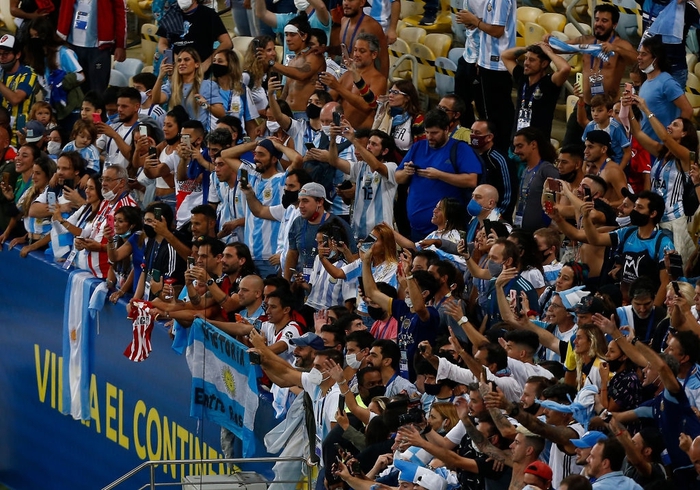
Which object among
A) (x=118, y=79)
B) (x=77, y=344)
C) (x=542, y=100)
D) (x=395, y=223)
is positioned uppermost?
(x=542, y=100)

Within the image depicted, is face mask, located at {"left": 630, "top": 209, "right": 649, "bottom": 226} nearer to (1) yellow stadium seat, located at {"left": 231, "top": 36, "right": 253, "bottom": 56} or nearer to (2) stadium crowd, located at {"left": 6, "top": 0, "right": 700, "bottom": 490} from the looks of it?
(2) stadium crowd, located at {"left": 6, "top": 0, "right": 700, "bottom": 490}

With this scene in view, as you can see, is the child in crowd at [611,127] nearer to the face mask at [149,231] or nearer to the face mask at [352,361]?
the face mask at [352,361]

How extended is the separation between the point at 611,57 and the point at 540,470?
486 centimetres

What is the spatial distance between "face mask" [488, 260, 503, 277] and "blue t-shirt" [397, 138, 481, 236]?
126cm

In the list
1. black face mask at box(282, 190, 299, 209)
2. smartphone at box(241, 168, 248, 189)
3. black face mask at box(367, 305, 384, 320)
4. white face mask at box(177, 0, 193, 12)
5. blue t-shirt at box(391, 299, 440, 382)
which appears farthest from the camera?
white face mask at box(177, 0, 193, 12)

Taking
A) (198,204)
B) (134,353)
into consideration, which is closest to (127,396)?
(134,353)

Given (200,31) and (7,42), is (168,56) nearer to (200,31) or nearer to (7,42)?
(200,31)

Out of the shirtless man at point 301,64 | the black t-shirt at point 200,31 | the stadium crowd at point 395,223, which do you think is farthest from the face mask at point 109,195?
the black t-shirt at point 200,31

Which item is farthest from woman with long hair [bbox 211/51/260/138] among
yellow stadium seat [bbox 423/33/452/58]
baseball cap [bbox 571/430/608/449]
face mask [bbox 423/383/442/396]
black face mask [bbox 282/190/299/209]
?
baseball cap [bbox 571/430/608/449]

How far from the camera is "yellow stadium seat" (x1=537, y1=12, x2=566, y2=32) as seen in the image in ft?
50.5

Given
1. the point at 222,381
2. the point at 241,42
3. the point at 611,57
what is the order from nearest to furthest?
the point at 222,381, the point at 611,57, the point at 241,42

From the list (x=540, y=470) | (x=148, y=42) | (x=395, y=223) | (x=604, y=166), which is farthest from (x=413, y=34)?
(x=540, y=470)

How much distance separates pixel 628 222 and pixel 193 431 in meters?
3.96

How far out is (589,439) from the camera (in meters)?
8.93
